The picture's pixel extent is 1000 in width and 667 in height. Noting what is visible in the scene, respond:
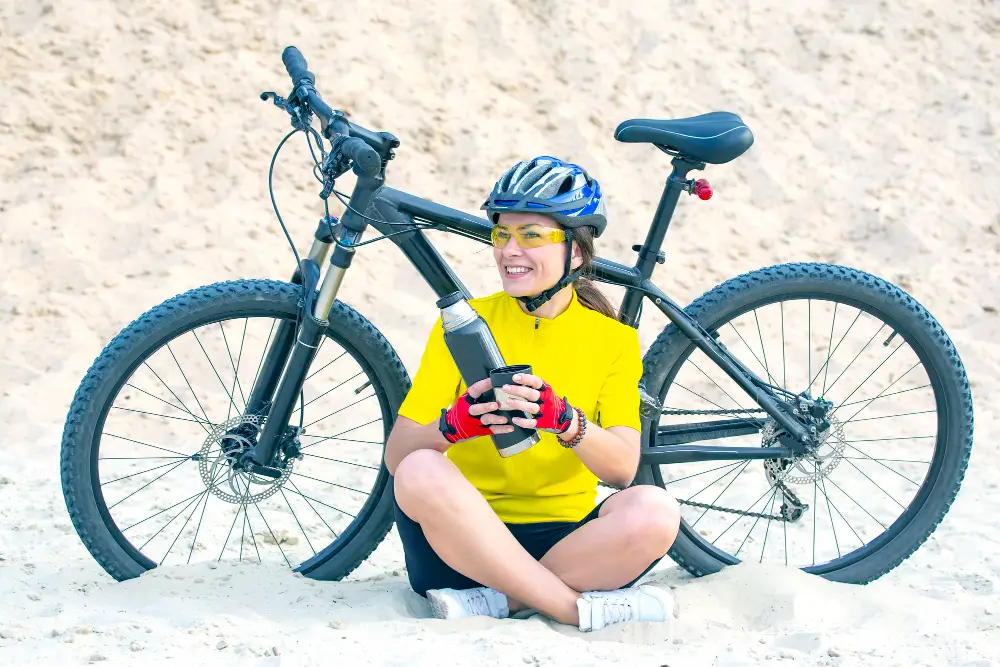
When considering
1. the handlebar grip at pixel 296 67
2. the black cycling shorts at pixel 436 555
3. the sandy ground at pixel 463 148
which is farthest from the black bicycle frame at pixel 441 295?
the sandy ground at pixel 463 148

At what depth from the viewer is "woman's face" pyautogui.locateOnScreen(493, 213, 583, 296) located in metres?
3.17

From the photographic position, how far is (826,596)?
3586 millimetres

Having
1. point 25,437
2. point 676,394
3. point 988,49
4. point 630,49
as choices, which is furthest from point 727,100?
point 25,437

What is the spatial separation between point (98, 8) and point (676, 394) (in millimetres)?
4235

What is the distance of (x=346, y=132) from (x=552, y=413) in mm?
1017

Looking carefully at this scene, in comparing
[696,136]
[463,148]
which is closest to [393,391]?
[696,136]

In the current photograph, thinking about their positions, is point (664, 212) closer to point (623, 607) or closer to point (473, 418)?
point (473, 418)

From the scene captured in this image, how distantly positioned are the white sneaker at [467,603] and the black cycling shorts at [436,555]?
0.20ft

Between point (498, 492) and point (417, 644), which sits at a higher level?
point (498, 492)

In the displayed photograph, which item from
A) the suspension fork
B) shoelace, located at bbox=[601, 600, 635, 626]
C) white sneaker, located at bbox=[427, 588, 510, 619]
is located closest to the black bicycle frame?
the suspension fork

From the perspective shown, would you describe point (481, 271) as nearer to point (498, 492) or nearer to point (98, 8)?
point (98, 8)

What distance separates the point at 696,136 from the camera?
3.52 meters

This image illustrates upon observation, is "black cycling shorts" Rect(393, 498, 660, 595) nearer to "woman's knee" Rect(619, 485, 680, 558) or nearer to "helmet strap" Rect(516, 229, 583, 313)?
"woman's knee" Rect(619, 485, 680, 558)

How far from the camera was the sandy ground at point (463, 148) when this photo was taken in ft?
20.0
